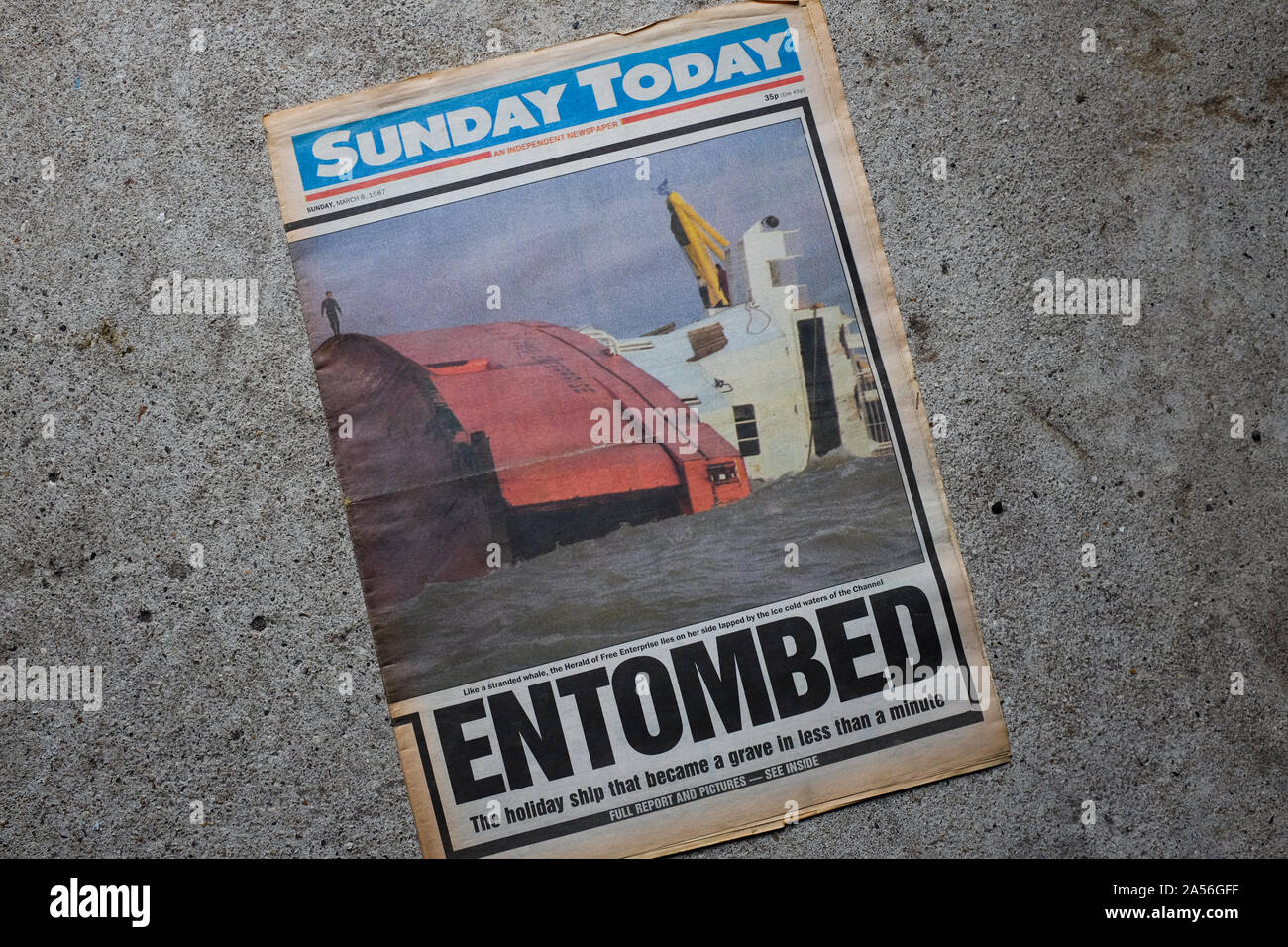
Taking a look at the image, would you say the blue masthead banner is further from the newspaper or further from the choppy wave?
the choppy wave

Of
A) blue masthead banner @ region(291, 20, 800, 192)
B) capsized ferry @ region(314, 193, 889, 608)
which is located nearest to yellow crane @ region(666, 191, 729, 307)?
capsized ferry @ region(314, 193, 889, 608)

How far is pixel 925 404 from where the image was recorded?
1029 millimetres

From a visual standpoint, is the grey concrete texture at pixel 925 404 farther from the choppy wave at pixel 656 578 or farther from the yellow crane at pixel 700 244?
the yellow crane at pixel 700 244


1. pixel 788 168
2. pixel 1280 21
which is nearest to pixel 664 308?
pixel 788 168

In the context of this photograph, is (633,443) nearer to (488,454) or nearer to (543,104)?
(488,454)

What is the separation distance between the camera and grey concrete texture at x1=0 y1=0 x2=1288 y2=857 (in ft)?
3.30

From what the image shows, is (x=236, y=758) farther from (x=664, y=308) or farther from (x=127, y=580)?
(x=664, y=308)

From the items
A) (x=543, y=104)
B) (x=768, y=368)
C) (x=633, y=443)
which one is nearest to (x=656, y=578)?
(x=633, y=443)

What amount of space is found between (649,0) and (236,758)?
→ 1.19 m

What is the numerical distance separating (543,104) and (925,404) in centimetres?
68

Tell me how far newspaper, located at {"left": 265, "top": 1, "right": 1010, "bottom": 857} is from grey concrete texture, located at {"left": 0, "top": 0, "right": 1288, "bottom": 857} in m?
0.05

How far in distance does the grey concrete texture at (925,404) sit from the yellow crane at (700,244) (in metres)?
0.24

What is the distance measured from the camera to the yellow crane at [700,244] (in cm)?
103
